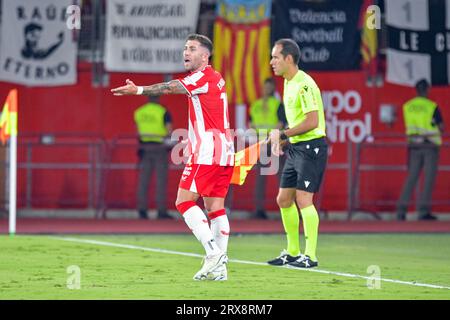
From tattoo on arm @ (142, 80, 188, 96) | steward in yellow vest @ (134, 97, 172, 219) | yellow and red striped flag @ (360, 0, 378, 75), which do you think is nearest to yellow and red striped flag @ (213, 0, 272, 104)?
steward in yellow vest @ (134, 97, 172, 219)

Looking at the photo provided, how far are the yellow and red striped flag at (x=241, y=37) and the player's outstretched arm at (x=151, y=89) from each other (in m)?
A: 11.5

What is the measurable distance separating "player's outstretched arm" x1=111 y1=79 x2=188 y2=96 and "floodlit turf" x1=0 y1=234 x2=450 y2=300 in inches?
70.0

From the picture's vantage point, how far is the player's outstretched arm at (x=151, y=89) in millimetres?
11320

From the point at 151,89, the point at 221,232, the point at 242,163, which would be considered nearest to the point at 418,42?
the point at 242,163

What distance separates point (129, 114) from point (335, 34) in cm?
436

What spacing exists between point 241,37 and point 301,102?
9.93 meters

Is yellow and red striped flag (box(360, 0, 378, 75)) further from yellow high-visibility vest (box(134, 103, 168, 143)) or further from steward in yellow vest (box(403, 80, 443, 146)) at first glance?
yellow high-visibility vest (box(134, 103, 168, 143))

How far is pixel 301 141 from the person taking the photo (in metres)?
13.8

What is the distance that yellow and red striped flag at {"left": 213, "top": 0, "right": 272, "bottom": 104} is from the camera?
23297 millimetres

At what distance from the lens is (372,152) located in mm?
24047
